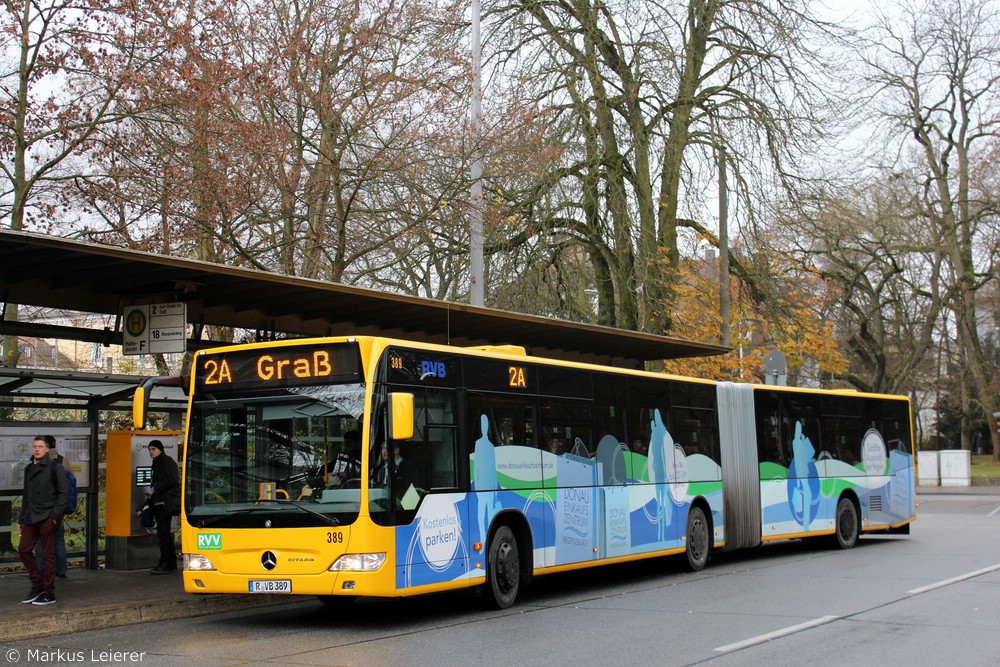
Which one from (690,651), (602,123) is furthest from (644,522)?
(602,123)

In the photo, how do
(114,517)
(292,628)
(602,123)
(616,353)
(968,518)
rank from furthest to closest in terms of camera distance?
(968,518) < (602,123) < (616,353) < (114,517) < (292,628)

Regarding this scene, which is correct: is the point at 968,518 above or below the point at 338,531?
below

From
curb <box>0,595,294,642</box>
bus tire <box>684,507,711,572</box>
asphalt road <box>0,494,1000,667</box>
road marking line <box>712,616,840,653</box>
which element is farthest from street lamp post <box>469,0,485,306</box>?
road marking line <box>712,616,840,653</box>

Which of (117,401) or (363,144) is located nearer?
(117,401)

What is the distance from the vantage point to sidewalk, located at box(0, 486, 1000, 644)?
10.5 metres

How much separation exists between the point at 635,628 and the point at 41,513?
6129 millimetres

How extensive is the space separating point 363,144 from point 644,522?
27.3 ft

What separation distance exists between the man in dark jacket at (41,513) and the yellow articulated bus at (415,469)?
3.84 feet

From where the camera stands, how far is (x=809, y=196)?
2469cm

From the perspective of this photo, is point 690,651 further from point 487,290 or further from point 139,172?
point 487,290

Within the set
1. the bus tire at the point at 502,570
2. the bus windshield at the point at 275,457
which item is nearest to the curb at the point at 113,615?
the bus windshield at the point at 275,457

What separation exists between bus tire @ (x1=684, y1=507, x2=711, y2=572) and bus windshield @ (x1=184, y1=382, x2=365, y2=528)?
745cm

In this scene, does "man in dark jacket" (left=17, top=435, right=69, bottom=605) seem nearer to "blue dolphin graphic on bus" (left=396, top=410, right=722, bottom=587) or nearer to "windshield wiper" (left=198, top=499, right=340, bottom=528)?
"windshield wiper" (left=198, top=499, right=340, bottom=528)

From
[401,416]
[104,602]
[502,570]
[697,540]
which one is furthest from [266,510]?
[697,540]
